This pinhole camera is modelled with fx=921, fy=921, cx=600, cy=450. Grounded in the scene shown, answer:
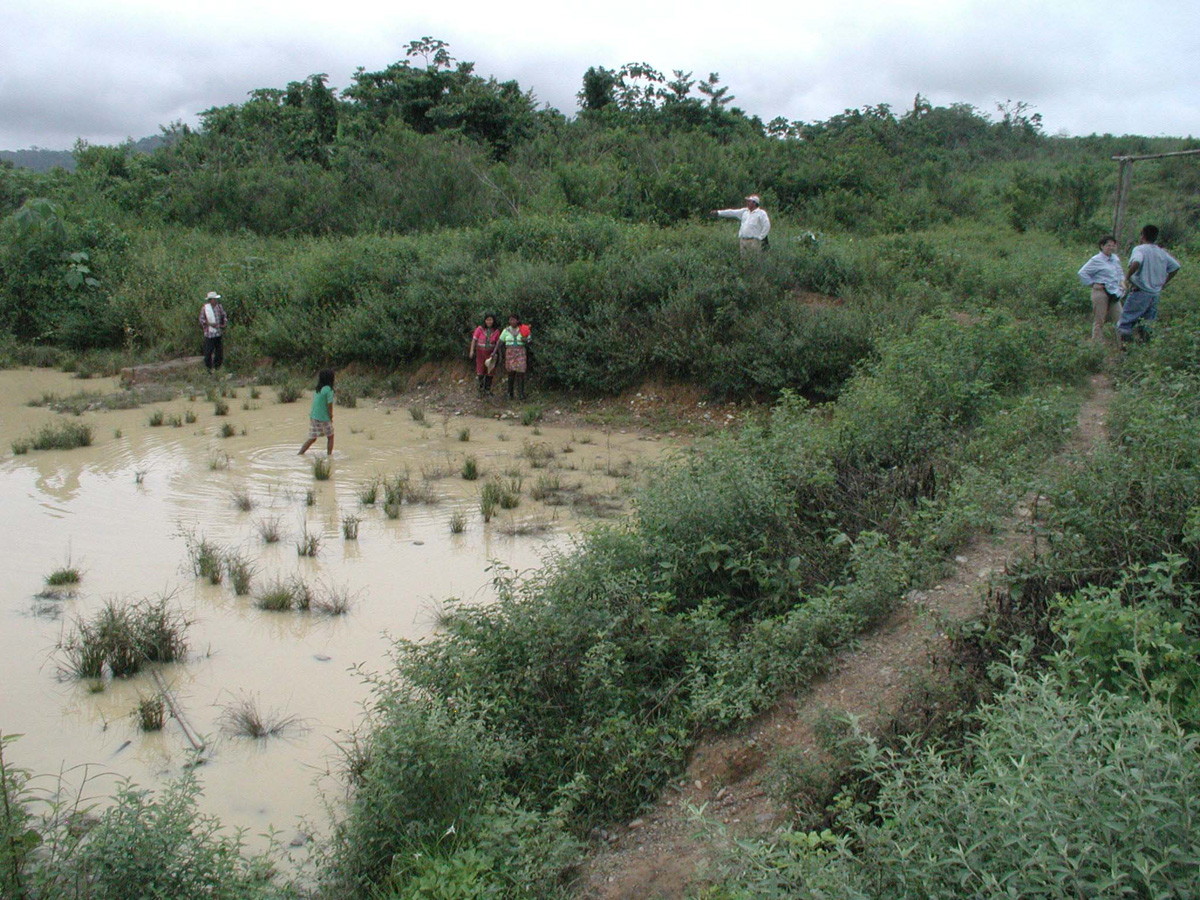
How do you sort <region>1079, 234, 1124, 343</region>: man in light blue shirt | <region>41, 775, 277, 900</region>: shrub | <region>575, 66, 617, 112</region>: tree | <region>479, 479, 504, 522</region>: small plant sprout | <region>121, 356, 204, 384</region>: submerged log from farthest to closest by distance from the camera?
<region>575, 66, 617, 112</region>: tree, <region>121, 356, 204, 384</region>: submerged log, <region>1079, 234, 1124, 343</region>: man in light blue shirt, <region>479, 479, 504, 522</region>: small plant sprout, <region>41, 775, 277, 900</region>: shrub

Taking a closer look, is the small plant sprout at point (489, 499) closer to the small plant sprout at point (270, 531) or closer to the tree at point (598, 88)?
the small plant sprout at point (270, 531)

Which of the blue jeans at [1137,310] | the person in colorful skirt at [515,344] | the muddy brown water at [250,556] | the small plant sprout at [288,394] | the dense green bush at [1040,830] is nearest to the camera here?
the dense green bush at [1040,830]

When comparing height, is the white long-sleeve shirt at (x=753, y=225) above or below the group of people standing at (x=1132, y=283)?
above

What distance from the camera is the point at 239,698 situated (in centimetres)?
579

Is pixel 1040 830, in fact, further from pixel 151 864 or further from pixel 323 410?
pixel 323 410

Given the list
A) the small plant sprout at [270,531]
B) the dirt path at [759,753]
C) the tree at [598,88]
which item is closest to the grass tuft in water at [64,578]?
the small plant sprout at [270,531]

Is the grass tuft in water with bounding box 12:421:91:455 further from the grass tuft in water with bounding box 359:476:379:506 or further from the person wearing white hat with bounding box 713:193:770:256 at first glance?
the person wearing white hat with bounding box 713:193:770:256

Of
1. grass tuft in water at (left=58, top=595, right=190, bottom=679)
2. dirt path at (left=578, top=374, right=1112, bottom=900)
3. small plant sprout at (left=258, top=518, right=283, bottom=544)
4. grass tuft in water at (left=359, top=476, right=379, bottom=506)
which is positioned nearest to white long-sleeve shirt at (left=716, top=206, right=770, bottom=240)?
grass tuft in water at (left=359, top=476, right=379, bottom=506)

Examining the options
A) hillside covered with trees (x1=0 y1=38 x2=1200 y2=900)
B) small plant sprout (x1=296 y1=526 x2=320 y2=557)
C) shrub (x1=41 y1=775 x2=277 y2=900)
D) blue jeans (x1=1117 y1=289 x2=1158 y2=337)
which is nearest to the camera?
hillside covered with trees (x1=0 y1=38 x2=1200 y2=900)

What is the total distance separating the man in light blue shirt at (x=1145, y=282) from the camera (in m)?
10.4

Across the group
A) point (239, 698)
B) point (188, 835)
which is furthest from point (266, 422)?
point (188, 835)

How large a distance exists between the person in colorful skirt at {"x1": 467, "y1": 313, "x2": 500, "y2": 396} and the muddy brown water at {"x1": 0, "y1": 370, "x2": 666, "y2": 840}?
2.86ft

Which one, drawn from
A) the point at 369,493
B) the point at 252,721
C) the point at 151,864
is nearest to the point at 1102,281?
the point at 369,493

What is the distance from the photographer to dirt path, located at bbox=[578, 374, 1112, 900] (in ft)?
12.8
